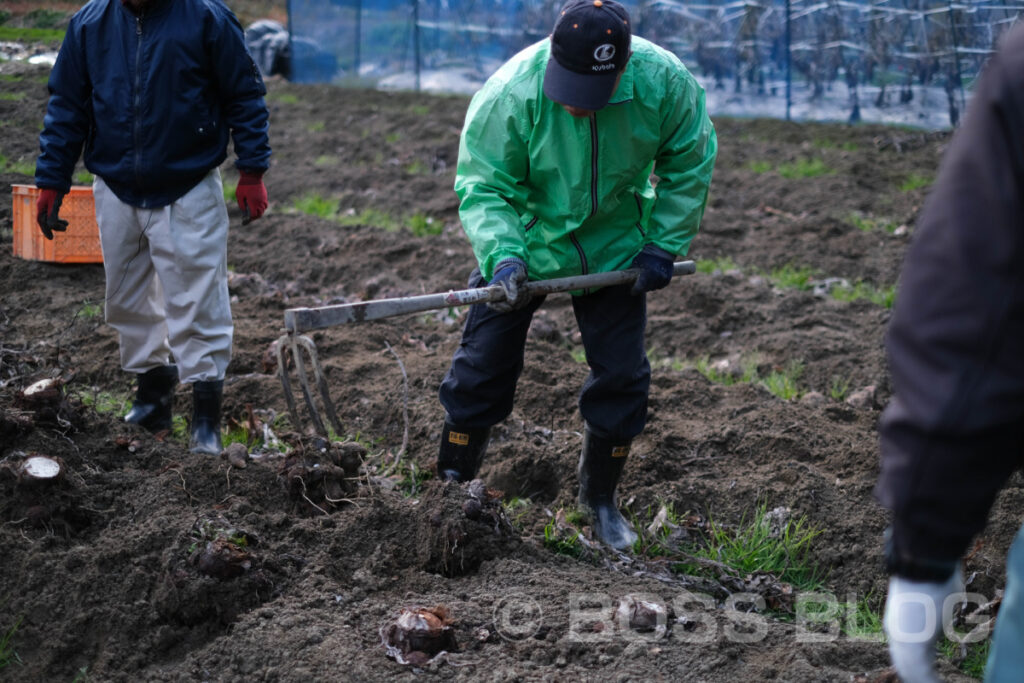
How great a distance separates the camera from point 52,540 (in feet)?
9.93

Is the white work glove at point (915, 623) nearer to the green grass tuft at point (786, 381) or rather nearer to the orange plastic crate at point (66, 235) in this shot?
the green grass tuft at point (786, 381)

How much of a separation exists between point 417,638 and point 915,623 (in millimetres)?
1439

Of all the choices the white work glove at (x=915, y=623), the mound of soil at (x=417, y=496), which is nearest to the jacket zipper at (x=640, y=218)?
the mound of soil at (x=417, y=496)

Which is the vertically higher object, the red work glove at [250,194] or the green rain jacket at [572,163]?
the green rain jacket at [572,163]

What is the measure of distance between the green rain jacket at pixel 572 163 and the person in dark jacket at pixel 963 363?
5.58 feet

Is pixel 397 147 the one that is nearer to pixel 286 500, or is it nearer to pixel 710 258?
pixel 710 258

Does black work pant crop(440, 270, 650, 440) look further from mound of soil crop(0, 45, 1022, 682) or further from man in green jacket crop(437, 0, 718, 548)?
mound of soil crop(0, 45, 1022, 682)

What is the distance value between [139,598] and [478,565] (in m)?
0.99

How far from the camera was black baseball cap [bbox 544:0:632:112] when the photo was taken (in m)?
2.79

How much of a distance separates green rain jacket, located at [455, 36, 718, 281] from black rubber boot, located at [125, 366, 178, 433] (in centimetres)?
167

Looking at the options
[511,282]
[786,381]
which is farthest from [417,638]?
[786,381]

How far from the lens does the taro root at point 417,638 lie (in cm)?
256

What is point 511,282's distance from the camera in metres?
2.97

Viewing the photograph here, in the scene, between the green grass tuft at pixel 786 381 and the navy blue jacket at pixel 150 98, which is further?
the green grass tuft at pixel 786 381
